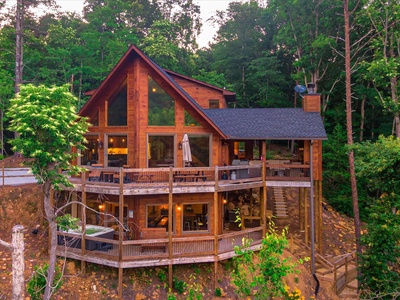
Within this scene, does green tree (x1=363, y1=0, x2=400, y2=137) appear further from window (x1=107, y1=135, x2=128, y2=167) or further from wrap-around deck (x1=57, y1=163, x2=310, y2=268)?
window (x1=107, y1=135, x2=128, y2=167)

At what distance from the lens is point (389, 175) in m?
12.4

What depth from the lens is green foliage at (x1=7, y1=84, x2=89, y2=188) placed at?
26.9 ft

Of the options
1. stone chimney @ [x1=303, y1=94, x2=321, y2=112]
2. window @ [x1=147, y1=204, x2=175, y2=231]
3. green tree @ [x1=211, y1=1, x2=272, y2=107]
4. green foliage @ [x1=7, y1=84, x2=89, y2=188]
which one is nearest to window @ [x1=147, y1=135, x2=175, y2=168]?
window @ [x1=147, y1=204, x2=175, y2=231]

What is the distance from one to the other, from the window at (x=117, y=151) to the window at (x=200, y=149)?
3.38m

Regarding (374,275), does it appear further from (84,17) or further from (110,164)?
(84,17)

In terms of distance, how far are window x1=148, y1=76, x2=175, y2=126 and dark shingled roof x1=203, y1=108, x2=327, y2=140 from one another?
2423 mm

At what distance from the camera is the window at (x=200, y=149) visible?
14.4 m

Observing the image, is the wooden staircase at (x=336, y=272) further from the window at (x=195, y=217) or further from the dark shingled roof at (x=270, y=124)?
A: the dark shingled roof at (x=270, y=124)

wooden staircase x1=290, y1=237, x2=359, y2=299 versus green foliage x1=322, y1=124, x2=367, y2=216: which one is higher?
green foliage x1=322, y1=124, x2=367, y2=216

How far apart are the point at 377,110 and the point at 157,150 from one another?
23.3 meters

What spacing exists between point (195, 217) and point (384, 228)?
27.4 feet

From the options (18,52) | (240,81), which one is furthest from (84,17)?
(240,81)

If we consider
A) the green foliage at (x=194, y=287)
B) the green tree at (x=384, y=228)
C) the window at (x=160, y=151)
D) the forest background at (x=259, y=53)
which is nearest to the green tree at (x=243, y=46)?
the forest background at (x=259, y=53)

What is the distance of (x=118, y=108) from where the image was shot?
1420cm
